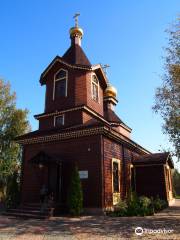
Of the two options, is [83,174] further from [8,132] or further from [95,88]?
[8,132]

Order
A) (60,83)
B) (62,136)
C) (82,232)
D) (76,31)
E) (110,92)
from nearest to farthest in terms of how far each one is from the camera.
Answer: (82,232)
(62,136)
(60,83)
(76,31)
(110,92)

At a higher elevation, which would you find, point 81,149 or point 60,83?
point 60,83

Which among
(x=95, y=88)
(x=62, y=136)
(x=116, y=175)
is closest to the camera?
(x=62, y=136)

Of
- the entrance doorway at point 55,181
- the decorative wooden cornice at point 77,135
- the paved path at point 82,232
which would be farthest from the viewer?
the entrance doorway at point 55,181

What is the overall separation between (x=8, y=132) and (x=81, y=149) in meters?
15.0

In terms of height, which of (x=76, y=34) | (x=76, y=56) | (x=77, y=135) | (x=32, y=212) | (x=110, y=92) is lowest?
(x=32, y=212)

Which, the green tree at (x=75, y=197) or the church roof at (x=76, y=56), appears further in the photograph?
the church roof at (x=76, y=56)

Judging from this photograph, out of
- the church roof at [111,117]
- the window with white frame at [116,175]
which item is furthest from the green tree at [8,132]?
the window with white frame at [116,175]

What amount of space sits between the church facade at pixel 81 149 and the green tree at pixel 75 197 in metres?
0.96

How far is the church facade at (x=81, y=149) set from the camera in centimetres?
1375

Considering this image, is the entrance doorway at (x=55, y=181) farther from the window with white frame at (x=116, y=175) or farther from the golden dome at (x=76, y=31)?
the golden dome at (x=76, y=31)

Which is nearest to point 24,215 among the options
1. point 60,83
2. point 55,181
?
point 55,181

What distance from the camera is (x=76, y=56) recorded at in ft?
62.0

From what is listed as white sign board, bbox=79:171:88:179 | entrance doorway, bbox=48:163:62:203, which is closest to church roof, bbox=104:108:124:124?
entrance doorway, bbox=48:163:62:203
